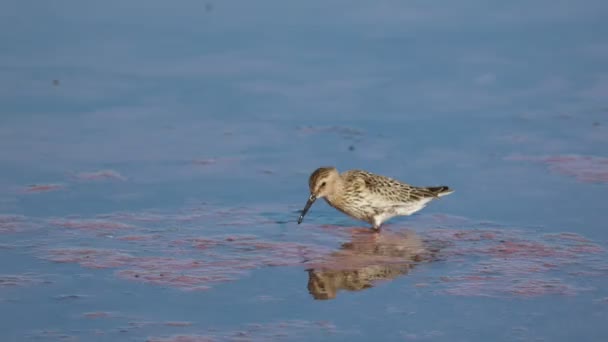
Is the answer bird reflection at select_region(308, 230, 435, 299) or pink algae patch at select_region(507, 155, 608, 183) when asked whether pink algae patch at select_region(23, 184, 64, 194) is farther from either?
pink algae patch at select_region(507, 155, 608, 183)

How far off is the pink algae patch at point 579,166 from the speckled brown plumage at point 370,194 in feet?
5.21

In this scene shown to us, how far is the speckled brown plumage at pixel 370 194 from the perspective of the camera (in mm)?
11953

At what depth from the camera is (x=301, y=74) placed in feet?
50.8

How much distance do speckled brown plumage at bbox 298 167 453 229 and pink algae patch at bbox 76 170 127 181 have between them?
6.83 feet

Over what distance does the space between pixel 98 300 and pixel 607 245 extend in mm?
4608

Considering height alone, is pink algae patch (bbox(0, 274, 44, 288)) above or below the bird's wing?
below

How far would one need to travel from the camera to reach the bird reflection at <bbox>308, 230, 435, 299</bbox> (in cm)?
1004

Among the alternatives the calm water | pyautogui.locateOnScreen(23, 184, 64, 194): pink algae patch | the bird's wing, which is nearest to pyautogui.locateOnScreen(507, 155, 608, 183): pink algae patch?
the calm water

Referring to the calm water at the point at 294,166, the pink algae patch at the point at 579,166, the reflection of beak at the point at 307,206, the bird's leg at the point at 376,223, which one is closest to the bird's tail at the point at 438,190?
the calm water at the point at 294,166

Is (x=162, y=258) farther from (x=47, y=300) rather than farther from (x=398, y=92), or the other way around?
(x=398, y=92)

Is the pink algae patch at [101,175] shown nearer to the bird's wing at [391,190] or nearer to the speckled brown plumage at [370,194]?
the speckled brown plumage at [370,194]

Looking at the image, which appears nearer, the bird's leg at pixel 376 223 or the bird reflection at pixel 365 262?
the bird reflection at pixel 365 262

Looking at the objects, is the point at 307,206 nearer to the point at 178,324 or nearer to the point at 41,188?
the point at 41,188

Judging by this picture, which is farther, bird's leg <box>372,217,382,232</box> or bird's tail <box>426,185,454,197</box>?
bird's leg <box>372,217,382,232</box>
